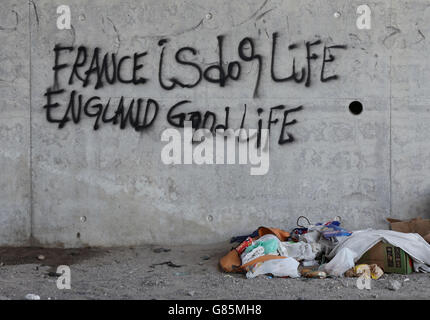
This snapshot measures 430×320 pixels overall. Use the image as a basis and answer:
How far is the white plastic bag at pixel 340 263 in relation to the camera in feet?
14.9

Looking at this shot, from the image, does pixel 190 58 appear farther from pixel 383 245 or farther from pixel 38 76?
pixel 383 245

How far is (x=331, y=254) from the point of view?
486cm

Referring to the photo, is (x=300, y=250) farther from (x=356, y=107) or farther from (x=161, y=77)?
(x=161, y=77)

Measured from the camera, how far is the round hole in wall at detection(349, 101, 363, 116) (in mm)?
5543

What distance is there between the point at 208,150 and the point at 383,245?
6.44ft

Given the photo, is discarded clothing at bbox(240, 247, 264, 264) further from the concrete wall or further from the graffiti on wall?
the graffiti on wall

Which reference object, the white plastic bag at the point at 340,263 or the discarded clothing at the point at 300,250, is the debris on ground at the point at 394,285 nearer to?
the white plastic bag at the point at 340,263

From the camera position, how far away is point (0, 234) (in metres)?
5.55

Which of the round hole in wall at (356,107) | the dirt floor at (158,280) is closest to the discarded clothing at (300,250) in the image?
the dirt floor at (158,280)

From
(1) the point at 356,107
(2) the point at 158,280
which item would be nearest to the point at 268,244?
(2) the point at 158,280

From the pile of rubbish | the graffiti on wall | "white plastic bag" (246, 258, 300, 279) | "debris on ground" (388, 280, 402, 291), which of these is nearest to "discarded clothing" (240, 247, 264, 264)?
the pile of rubbish

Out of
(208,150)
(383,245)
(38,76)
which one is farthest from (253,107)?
(38,76)

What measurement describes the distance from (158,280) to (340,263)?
1.56 m

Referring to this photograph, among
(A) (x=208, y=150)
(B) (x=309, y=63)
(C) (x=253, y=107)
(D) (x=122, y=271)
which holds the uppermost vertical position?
(B) (x=309, y=63)
